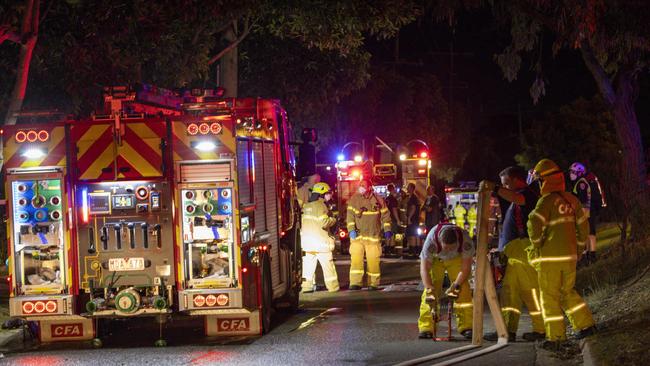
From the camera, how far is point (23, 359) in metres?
10.6

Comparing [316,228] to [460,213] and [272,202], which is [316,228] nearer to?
[272,202]

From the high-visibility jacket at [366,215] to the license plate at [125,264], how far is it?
658cm

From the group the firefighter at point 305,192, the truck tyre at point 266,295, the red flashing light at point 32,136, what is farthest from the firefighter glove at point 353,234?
the red flashing light at point 32,136

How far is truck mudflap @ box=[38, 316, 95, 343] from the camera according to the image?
1152cm

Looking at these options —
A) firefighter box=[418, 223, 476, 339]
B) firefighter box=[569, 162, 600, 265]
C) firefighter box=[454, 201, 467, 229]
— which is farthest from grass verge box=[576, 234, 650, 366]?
firefighter box=[454, 201, 467, 229]

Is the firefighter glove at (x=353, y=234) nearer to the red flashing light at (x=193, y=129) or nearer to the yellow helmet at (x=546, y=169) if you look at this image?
the red flashing light at (x=193, y=129)

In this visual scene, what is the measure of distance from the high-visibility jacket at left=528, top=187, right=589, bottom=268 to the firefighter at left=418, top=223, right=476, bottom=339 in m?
1.03

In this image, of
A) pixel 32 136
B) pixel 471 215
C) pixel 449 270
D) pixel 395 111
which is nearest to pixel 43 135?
pixel 32 136

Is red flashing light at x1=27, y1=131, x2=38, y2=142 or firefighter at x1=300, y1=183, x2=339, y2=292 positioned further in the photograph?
firefighter at x1=300, y1=183, x2=339, y2=292

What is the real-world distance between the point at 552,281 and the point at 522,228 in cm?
107

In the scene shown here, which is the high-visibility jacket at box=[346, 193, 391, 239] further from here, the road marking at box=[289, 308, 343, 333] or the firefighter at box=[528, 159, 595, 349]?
the firefighter at box=[528, 159, 595, 349]

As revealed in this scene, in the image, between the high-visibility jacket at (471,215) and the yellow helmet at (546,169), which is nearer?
the yellow helmet at (546,169)

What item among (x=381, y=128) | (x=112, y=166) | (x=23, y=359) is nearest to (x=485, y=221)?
(x=112, y=166)

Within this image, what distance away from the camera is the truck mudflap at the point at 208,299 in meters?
10.8
